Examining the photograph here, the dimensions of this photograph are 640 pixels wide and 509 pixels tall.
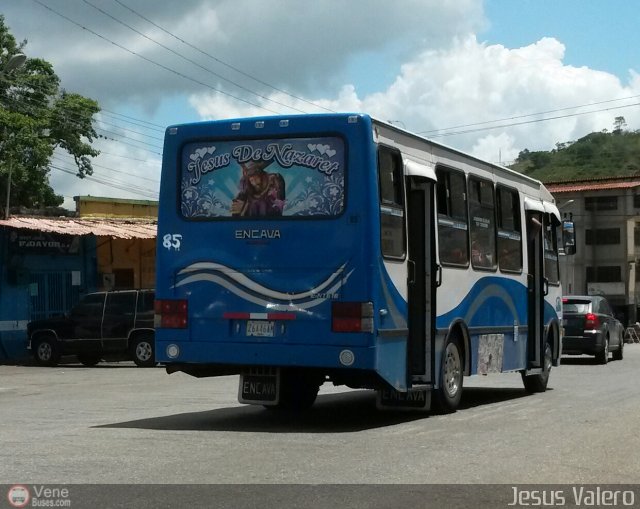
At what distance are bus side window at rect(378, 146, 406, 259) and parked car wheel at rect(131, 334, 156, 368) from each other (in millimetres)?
15925

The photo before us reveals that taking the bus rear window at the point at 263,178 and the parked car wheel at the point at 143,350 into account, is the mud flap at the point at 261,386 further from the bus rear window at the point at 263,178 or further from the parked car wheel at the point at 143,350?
the parked car wheel at the point at 143,350

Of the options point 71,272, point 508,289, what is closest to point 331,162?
point 508,289

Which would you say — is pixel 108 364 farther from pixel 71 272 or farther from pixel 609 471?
pixel 609 471

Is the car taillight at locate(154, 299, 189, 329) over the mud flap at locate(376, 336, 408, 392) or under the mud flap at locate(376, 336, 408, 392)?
over

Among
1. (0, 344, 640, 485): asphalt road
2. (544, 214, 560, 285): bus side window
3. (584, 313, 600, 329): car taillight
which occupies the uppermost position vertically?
(544, 214, 560, 285): bus side window

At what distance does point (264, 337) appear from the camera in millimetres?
12023

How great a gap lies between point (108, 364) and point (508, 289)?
15792mm

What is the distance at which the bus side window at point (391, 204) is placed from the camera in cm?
1198

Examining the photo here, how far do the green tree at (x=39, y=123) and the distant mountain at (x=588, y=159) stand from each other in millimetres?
65785

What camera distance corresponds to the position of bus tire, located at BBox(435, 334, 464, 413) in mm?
13438

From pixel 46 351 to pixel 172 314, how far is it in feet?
54.6

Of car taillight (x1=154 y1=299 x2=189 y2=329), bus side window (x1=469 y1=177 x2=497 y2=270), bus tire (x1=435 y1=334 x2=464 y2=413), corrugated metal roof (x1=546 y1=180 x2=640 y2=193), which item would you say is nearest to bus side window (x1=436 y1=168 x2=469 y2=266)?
bus side window (x1=469 y1=177 x2=497 y2=270)
